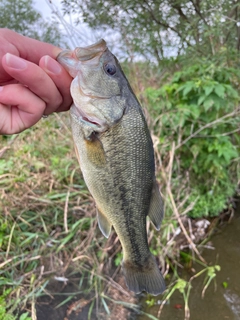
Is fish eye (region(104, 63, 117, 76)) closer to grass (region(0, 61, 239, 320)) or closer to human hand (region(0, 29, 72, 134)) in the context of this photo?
human hand (region(0, 29, 72, 134))

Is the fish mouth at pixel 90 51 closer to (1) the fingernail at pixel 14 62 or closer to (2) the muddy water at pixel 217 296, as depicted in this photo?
(1) the fingernail at pixel 14 62

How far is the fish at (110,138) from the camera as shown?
1310 mm

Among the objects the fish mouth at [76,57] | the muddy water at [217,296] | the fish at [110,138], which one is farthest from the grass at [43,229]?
the fish mouth at [76,57]

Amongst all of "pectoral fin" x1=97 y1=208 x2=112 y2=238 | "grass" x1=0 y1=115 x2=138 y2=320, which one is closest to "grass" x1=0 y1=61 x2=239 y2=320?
"grass" x1=0 y1=115 x2=138 y2=320

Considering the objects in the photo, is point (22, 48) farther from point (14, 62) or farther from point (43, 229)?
point (43, 229)

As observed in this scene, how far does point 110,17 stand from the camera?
3957 mm

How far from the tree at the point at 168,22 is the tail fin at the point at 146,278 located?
2816 millimetres

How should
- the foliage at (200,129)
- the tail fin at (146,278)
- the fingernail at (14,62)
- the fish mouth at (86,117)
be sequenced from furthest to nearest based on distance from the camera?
the foliage at (200,129) → the tail fin at (146,278) → the fish mouth at (86,117) → the fingernail at (14,62)

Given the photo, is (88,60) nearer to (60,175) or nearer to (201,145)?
(60,175)

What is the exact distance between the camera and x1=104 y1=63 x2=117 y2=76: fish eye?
4.49ft

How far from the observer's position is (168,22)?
4.35 metres

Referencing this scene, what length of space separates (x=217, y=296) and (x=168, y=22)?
3607 millimetres

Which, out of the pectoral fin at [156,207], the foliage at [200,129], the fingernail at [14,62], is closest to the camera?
the fingernail at [14,62]

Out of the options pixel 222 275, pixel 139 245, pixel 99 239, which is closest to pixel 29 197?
pixel 99 239
